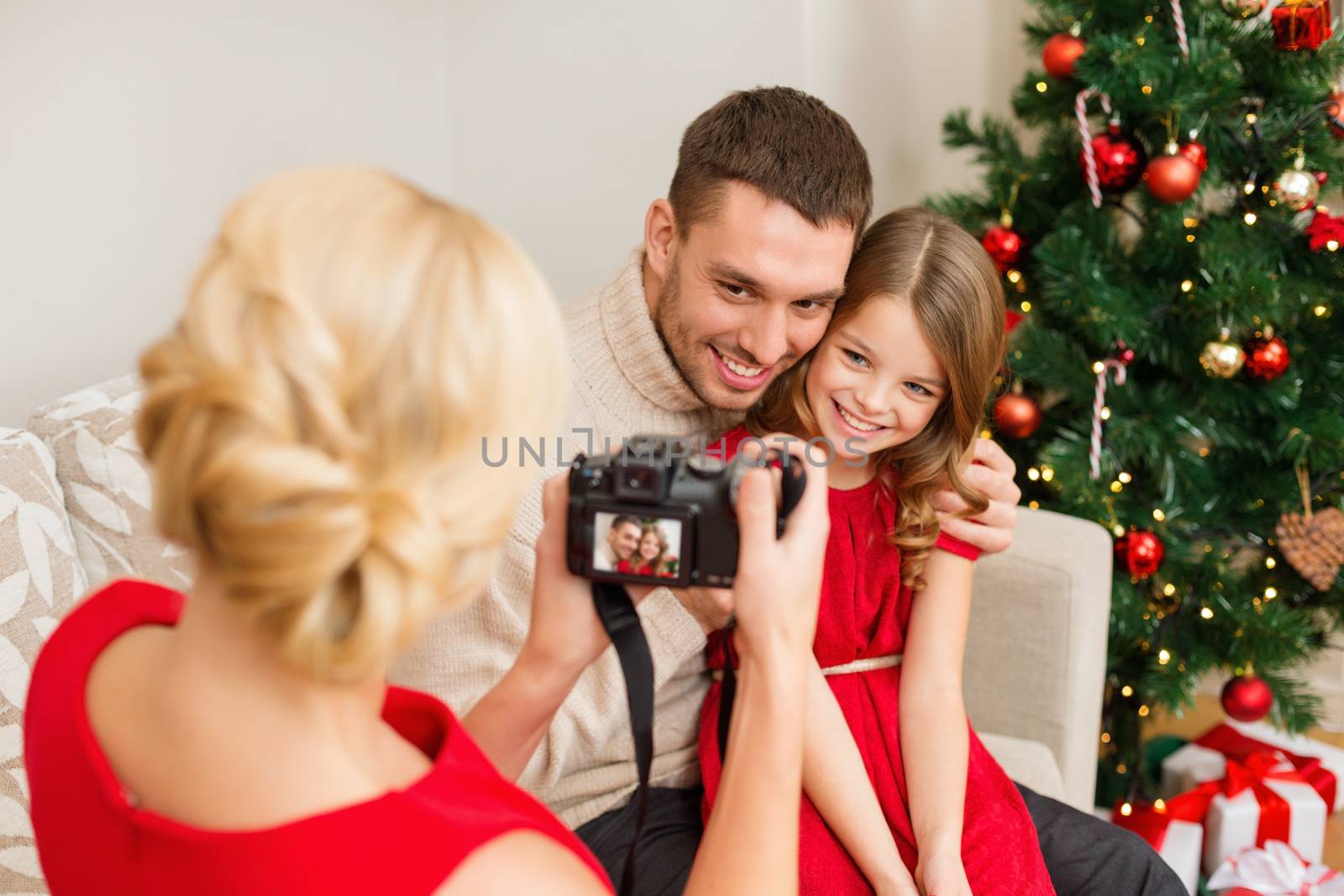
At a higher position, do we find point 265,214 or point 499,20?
point 499,20

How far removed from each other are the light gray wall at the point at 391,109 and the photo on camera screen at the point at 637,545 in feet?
3.09

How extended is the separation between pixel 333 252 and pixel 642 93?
181 cm

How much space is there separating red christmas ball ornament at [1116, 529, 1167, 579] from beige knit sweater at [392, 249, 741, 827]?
0.88 metres

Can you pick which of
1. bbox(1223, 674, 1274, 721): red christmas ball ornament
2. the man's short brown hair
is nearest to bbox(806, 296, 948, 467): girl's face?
the man's short brown hair

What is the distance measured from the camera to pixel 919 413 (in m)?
1.35

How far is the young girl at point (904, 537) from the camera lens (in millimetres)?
1264

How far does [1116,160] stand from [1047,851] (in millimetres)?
1187

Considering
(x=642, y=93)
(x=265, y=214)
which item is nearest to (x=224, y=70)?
(x=642, y=93)

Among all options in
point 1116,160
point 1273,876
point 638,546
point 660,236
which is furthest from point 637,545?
point 1273,876

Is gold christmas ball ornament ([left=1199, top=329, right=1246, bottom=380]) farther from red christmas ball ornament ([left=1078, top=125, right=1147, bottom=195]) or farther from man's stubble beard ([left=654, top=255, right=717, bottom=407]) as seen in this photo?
man's stubble beard ([left=654, top=255, right=717, bottom=407])

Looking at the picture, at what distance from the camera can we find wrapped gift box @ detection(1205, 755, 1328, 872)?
2.01 metres

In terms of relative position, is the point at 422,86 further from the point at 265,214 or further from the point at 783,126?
the point at 265,214

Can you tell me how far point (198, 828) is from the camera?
635 mm

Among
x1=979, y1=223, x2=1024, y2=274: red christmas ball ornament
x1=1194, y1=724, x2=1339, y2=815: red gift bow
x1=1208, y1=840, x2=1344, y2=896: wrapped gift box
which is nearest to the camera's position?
x1=1208, y1=840, x2=1344, y2=896: wrapped gift box
